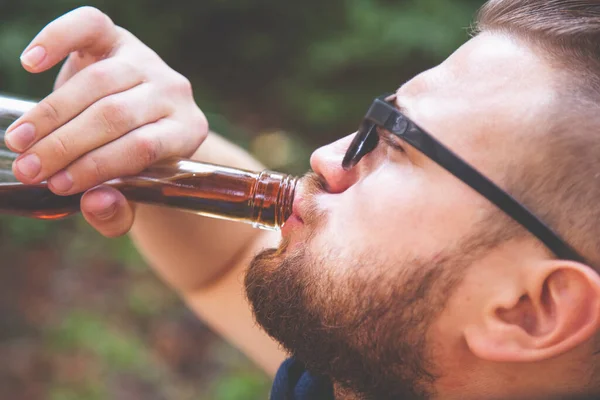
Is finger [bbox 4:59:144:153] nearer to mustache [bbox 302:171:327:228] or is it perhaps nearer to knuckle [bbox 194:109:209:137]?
knuckle [bbox 194:109:209:137]

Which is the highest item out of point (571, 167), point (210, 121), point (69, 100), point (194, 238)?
point (571, 167)

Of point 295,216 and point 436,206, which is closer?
point 436,206

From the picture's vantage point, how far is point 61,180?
57.3 inches

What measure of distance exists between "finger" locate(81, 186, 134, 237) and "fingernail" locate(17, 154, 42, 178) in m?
0.15

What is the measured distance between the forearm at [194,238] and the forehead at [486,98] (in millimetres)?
783

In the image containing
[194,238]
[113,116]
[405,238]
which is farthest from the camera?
[194,238]

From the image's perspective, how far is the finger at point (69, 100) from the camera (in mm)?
1426

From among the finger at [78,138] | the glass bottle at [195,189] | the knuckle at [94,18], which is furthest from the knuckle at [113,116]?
the knuckle at [94,18]

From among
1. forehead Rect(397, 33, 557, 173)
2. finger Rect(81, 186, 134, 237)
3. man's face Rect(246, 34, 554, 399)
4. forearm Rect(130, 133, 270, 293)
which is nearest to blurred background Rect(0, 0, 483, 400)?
forearm Rect(130, 133, 270, 293)

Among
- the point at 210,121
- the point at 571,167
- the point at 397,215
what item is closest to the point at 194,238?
the point at 397,215

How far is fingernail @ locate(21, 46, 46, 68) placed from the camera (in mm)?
1487

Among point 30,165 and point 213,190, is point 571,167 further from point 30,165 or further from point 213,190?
point 30,165

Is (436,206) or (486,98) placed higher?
(486,98)

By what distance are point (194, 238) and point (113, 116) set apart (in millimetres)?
606
